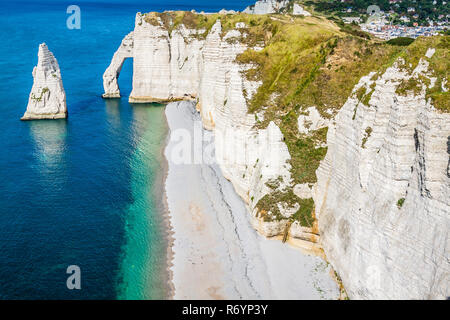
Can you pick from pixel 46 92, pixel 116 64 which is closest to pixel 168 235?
pixel 46 92

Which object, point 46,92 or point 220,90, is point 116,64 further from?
point 220,90

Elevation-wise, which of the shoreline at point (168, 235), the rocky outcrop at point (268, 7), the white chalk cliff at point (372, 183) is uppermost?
the rocky outcrop at point (268, 7)

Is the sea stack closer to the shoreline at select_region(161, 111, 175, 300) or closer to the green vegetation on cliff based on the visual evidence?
the shoreline at select_region(161, 111, 175, 300)

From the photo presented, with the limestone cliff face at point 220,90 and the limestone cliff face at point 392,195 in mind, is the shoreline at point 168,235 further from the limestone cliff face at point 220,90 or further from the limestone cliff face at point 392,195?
the limestone cliff face at point 392,195

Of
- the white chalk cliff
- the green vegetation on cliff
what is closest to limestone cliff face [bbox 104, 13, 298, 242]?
the white chalk cliff

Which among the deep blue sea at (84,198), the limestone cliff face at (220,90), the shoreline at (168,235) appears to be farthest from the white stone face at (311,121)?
the deep blue sea at (84,198)

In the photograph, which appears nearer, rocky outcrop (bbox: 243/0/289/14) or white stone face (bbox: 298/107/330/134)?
white stone face (bbox: 298/107/330/134)
